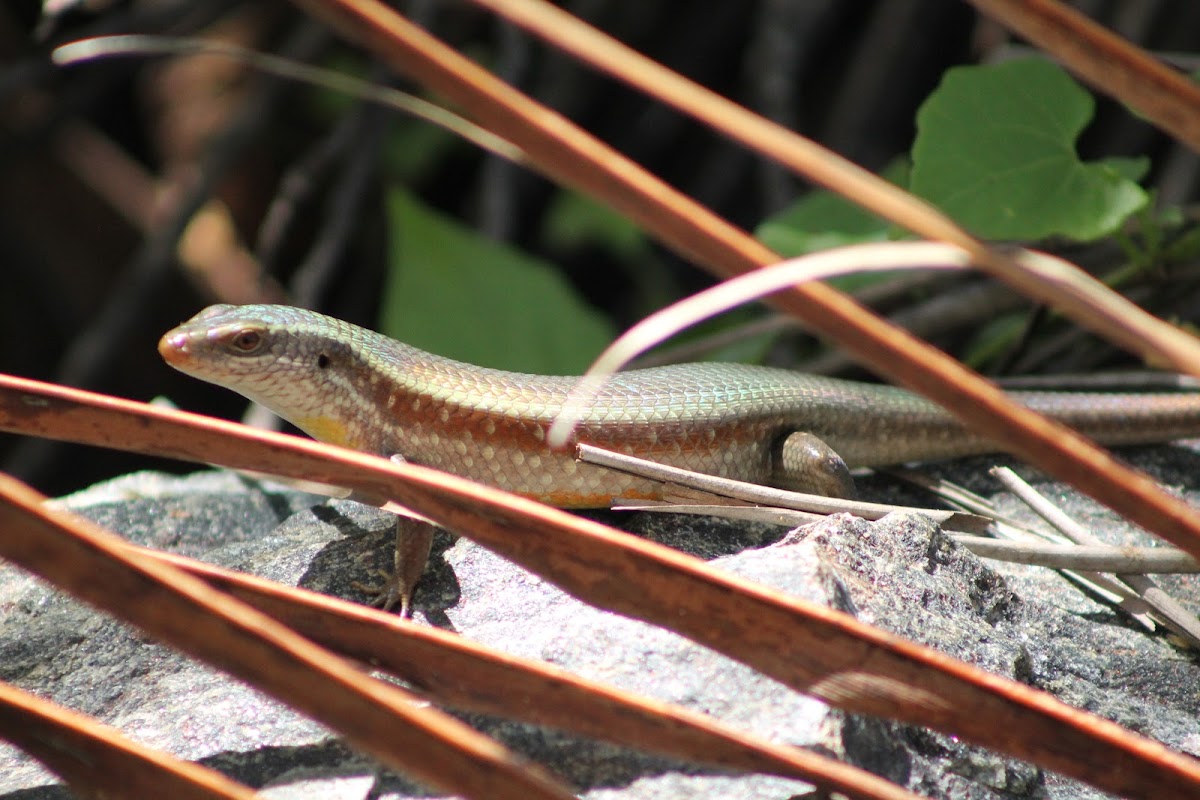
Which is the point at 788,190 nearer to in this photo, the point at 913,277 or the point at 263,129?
the point at 913,277

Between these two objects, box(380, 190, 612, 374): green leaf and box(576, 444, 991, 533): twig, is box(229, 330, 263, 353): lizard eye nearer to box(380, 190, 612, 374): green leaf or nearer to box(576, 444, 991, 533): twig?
box(576, 444, 991, 533): twig

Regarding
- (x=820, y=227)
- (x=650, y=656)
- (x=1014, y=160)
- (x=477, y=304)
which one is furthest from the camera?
(x=477, y=304)

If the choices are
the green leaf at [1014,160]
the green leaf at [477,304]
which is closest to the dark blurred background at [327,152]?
the green leaf at [477,304]

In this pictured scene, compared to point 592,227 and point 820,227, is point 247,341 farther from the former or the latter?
point 592,227

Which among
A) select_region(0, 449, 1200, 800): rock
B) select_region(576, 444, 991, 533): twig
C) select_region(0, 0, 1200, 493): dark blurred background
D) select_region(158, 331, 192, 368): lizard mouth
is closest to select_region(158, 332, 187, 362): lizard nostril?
select_region(158, 331, 192, 368): lizard mouth

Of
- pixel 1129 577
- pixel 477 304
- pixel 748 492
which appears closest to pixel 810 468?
pixel 748 492
